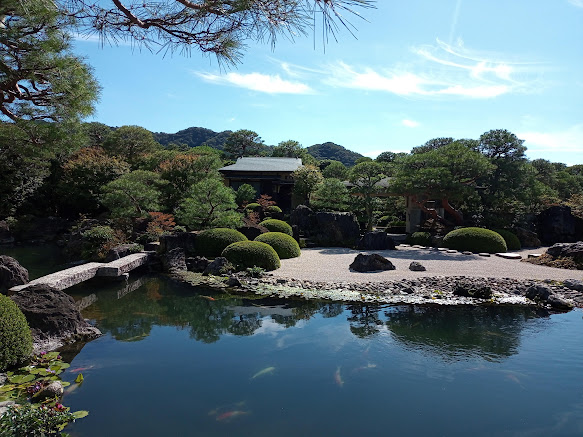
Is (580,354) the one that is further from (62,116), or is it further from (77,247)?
(77,247)

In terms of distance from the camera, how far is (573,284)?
947 centimetres

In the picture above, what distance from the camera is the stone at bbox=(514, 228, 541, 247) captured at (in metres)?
17.2

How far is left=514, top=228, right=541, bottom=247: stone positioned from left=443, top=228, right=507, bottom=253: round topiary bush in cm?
278

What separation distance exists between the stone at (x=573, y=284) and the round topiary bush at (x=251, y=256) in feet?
24.4

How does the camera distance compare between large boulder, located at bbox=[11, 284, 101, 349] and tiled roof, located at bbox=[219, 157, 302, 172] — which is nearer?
large boulder, located at bbox=[11, 284, 101, 349]

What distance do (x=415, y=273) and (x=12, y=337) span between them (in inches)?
368

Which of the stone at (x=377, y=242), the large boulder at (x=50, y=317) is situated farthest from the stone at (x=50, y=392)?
the stone at (x=377, y=242)

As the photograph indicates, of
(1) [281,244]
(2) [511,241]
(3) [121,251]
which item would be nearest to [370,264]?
(1) [281,244]

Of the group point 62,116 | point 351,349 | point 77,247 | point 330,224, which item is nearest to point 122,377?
point 351,349

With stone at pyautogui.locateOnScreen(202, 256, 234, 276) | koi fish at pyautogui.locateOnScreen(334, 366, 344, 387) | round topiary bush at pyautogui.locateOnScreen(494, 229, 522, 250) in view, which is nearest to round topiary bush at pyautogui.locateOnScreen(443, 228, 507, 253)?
round topiary bush at pyautogui.locateOnScreen(494, 229, 522, 250)

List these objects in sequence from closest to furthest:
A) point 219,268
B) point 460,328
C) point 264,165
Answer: point 460,328 < point 219,268 < point 264,165

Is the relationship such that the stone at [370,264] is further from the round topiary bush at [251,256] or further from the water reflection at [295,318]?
the water reflection at [295,318]

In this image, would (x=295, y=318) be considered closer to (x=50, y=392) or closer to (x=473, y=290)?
(x=50, y=392)

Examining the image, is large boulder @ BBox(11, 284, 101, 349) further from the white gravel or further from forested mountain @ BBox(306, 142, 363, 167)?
forested mountain @ BBox(306, 142, 363, 167)
